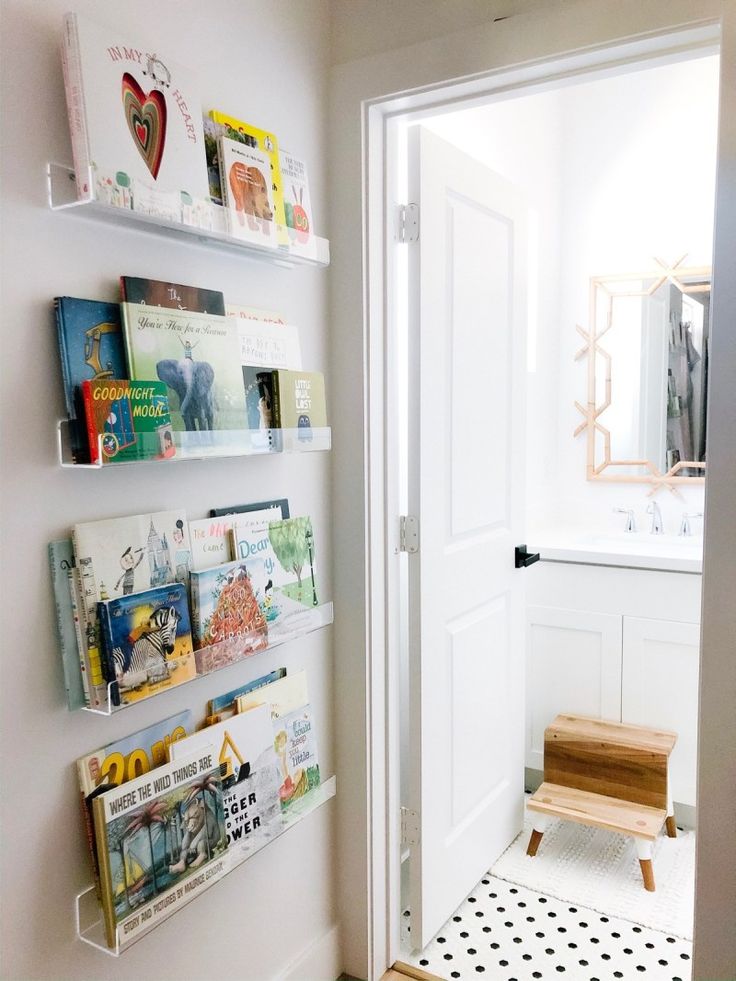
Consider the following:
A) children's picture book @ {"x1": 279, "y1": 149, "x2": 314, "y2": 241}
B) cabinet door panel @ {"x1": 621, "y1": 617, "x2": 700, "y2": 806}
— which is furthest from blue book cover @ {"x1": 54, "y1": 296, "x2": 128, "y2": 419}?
cabinet door panel @ {"x1": 621, "y1": 617, "x2": 700, "y2": 806}

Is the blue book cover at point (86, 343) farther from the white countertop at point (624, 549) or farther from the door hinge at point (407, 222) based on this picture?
the white countertop at point (624, 549)

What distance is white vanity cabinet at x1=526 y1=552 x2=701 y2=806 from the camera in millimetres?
2516

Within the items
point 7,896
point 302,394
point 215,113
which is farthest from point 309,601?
point 215,113

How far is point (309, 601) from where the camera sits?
5.49 feet

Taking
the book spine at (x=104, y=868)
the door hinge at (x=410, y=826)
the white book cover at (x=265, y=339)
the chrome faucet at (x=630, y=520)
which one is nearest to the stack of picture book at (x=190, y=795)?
the book spine at (x=104, y=868)

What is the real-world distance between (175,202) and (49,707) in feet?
2.62

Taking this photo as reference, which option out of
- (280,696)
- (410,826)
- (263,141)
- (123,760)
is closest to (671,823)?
(410,826)

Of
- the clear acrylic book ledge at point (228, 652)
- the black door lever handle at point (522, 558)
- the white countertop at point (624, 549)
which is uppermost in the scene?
the clear acrylic book ledge at point (228, 652)

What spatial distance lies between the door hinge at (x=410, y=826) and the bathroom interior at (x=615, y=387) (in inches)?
14.7

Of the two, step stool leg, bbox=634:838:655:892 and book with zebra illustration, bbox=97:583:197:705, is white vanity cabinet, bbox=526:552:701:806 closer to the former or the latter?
step stool leg, bbox=634:838:655:892

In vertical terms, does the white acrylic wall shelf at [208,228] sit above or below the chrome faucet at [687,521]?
above

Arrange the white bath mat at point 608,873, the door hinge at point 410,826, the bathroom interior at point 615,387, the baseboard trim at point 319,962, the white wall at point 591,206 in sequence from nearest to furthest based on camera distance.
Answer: the baseboard trim at point 319,962 → the door hinge at point 410,826 → the white bath mat at point 608,873 → the bathroom interior at point 615,387 → the white wall at point 591,206

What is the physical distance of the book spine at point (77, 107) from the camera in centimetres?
114

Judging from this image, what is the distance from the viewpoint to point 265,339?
1576mm
